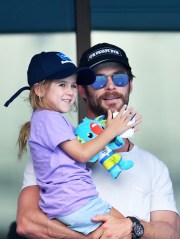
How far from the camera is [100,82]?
3.16m

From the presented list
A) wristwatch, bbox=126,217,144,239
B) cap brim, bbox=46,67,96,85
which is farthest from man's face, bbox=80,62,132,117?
wristwatch, bbox=126,217,144,239

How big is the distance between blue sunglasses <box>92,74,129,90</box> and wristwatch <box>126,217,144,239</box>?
25.1 inches

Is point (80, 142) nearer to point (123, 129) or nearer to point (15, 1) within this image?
point (123, 129)

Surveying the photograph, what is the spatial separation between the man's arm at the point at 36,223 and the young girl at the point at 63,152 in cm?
3

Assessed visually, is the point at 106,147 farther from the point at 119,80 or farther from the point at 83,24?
the point at 83,24

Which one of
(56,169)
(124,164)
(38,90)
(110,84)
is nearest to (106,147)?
(124,164)

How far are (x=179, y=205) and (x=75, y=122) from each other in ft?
2.63

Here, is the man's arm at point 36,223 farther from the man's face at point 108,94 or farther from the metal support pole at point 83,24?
the metal support pole at point 83,24

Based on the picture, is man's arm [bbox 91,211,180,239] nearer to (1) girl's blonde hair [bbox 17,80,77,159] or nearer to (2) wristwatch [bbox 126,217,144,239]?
(2) wristwatch [bbox 126,217,144,239]

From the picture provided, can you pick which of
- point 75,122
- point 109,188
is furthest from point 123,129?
point 75,122

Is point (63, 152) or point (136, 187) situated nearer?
point (63, 152)

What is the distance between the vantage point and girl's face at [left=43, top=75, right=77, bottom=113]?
2.77m

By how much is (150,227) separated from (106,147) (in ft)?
1.18

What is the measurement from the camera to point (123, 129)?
2.72 metres
